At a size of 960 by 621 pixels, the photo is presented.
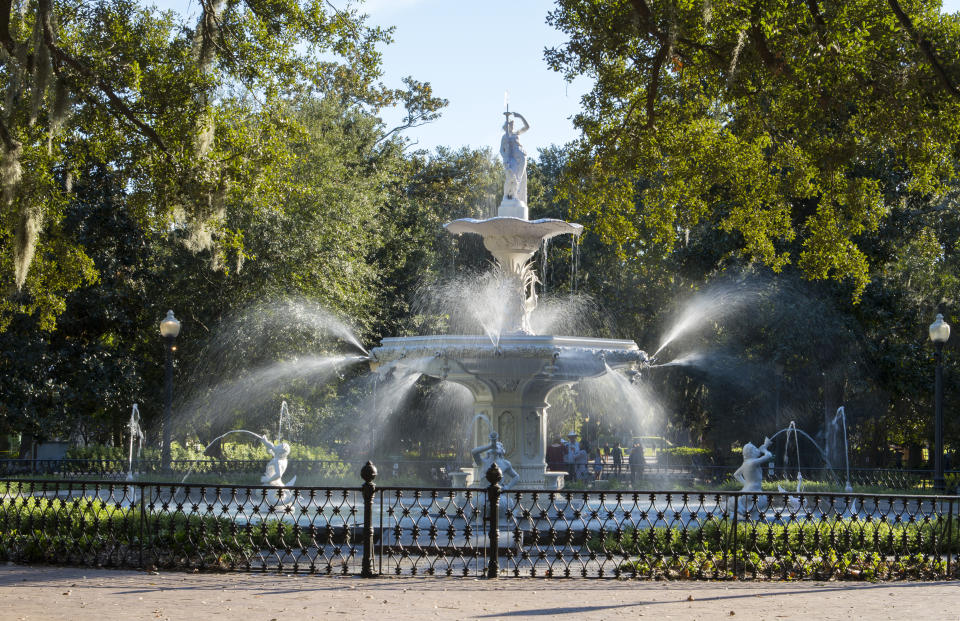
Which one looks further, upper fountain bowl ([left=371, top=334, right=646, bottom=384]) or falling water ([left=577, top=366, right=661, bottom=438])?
falling water ([left=577, top=366, right=661, bottom=438])

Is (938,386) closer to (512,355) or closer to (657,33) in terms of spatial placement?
(512,355)

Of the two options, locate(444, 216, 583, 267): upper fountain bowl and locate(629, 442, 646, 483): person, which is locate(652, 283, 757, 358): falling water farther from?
locate(444, 216, 583, 267): upper fountain bowl

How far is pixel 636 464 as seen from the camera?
76.7 feet

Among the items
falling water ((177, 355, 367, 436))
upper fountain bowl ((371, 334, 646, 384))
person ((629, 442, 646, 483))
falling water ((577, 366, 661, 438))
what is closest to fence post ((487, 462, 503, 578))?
upper fountain bowl ((371, 334, 646, 384))

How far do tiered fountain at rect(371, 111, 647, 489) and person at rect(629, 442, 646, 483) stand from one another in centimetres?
→ 690

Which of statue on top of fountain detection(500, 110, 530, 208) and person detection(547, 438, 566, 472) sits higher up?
statue on top of fountain detection(500, 110, 530, 208)

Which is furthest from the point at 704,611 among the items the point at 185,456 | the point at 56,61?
the point at 185,456

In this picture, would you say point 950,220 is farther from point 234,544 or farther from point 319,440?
point 234,544

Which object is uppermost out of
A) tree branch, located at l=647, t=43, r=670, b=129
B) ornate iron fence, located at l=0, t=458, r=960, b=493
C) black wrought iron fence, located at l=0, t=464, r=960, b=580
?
tree branch, located at l=647, t=43, r=670, b=129

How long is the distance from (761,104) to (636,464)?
42.3 ft

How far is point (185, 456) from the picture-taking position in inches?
1019

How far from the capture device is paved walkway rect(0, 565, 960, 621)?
25.9 ft

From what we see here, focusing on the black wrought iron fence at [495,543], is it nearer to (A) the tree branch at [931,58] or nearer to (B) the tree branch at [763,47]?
(A) the tree branch at [931,58]

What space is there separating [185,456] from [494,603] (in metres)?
19.2
